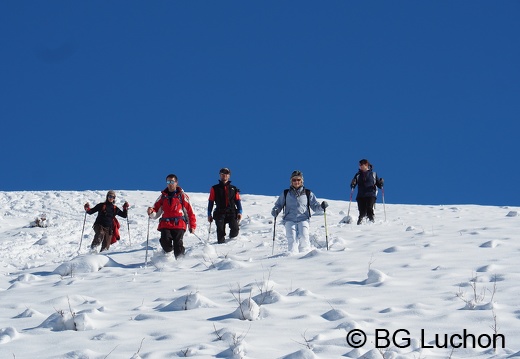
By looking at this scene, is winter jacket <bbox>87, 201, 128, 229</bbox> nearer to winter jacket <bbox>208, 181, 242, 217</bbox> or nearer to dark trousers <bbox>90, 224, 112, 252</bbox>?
dark trousers <bbox>90, 224, 112, 252</bbox>

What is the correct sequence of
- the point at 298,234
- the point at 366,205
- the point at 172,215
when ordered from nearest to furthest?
the point at 172,215
the point at 298,234
the point at 366,205

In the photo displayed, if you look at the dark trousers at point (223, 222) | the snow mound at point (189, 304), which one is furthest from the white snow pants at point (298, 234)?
the snow mound at point (189, 304)

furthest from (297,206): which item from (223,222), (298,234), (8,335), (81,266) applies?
(8,335)

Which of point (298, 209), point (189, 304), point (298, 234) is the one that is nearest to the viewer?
point (189, 304)

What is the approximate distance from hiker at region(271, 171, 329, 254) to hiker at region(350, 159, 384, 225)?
479cm

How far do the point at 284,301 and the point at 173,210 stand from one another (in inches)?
211

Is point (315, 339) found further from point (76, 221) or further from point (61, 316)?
point (76, 221)

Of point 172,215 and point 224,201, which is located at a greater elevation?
point 224,201

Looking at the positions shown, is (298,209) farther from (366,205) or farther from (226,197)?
(366,205)

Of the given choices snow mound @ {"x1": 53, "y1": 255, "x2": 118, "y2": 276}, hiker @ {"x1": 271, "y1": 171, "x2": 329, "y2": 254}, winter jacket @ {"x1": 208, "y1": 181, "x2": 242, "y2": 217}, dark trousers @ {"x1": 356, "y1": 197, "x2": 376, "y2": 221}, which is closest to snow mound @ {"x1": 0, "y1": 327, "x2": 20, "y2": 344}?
snow mound @ {"x1": 53, "y1": 255, "x2": 118, "y2": 276}

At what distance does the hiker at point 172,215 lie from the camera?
1212 centimetres

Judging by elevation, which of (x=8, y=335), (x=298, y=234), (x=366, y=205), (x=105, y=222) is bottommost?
(x=8, y=335)

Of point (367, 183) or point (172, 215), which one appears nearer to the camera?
point (172, 215)

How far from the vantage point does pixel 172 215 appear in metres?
12.1
